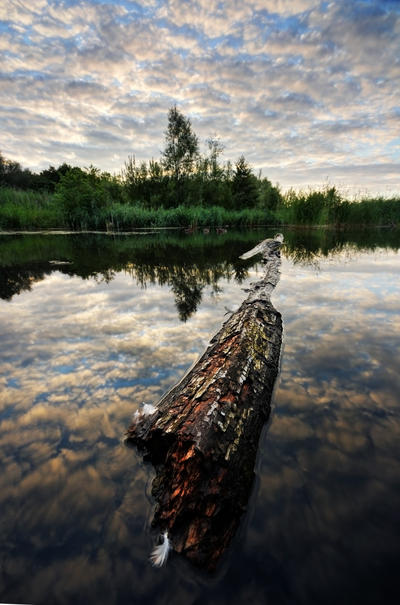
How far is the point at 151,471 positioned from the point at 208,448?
1.48ft

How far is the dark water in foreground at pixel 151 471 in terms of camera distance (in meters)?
0.94

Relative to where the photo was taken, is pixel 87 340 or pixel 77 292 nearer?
pixel 87 340

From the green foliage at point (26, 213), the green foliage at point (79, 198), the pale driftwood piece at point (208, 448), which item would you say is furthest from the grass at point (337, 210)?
the pale driftwood piece at point (208, 448)

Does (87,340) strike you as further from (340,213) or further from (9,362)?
(340,213)

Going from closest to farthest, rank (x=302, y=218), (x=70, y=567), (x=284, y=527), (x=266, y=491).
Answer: (x=70, y=567), (x=284, y=527), (x=266, y=491), (x=302, y=218)

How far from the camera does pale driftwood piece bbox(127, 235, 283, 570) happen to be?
106 cm

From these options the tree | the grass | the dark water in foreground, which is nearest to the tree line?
the tree

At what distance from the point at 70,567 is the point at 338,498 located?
45.2 inches

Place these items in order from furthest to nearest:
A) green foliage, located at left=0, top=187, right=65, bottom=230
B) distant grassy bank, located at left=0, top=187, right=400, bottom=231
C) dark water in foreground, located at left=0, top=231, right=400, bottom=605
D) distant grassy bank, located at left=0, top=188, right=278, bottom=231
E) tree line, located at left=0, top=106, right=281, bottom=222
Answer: tree line, located at left=0, top=106, right=281, bottom=222
distant grassy bank, located at left=0, top=187, right=400, bottom=231
distant grassy bank, located at left=0, top=188, right=278, bottom=231
green foliage, located at left=0, top=187, right=65, bottom=230
dark water in foreground, located at left=0, top=231, right=400, bottom=605

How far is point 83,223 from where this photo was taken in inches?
719

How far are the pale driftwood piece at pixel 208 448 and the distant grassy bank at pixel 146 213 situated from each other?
18520 millimetres

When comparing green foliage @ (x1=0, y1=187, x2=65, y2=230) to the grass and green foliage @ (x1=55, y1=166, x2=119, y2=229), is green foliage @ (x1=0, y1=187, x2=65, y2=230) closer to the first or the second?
green foliage @ (x1=55, y1=166, x2=119, y2=229)

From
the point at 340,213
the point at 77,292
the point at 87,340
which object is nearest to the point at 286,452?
the point at 87,340

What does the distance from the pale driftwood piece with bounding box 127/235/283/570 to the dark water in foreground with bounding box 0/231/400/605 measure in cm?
7
